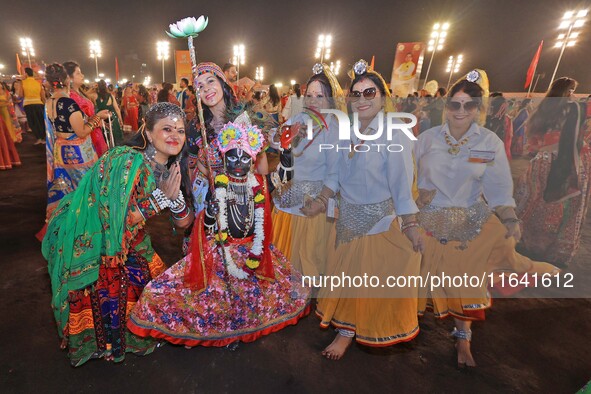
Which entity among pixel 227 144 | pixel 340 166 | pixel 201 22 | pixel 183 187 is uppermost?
pixel 201 22

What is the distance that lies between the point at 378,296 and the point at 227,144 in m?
1.72

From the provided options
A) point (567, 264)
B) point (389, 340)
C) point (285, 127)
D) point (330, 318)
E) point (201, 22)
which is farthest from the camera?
point (567, 264)

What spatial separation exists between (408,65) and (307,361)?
16.4 metres

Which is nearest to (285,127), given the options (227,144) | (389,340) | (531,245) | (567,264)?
(227,144)

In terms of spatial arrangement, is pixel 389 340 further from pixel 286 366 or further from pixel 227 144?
pixel 227 144

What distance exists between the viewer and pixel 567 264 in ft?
15.3

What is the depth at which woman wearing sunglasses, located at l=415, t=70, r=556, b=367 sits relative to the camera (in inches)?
109

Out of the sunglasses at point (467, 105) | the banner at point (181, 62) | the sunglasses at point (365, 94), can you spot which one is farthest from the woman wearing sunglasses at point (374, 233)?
the banner at point (181, 62)

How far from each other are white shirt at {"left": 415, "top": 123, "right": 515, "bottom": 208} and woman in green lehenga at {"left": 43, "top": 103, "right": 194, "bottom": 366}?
216 centimetres

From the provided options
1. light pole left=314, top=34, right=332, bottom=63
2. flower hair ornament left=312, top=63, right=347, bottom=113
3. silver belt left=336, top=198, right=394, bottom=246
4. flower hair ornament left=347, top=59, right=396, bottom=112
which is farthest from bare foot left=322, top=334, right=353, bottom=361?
light pole left=314, top=34, right=332, bottom=63

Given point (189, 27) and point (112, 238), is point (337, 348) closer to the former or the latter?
point (112, 238)

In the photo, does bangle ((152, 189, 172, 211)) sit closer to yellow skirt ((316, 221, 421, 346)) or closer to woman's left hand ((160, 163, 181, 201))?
woman's left hand ((160, 163, 181, 201))

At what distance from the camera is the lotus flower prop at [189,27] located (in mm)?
2137

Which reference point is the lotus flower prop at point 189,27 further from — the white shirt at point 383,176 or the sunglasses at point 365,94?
the white shirt at point 383,176
